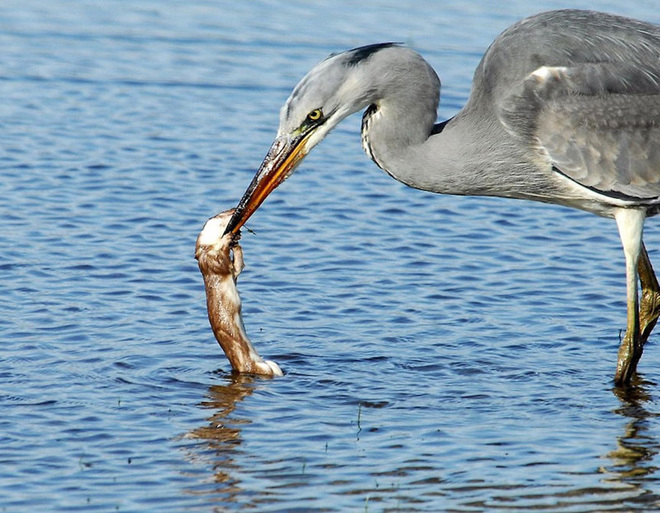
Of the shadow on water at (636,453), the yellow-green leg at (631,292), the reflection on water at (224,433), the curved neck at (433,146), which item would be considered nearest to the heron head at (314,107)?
the curved neck at (433,146)

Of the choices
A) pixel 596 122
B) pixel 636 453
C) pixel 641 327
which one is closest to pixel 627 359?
pixel 641 327

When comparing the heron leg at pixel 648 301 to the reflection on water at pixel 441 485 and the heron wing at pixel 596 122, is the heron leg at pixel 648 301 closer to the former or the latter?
the heron wing at pixel 596 122

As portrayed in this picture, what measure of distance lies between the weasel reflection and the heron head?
399 millimetres

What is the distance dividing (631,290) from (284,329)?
2200 millimetres

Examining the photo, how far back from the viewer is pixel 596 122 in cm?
757

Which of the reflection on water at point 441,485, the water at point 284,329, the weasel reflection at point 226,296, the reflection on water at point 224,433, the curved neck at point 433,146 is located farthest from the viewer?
the weasel reflection at point 226,296

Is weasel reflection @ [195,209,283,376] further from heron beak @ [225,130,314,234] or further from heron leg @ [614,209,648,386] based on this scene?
heron leg @ [614,209,648,386]

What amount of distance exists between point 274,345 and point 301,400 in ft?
3.00

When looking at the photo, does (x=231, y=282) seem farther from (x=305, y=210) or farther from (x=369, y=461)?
(x=305, y=210)

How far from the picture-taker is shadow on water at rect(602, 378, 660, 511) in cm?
644

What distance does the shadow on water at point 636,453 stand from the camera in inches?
254

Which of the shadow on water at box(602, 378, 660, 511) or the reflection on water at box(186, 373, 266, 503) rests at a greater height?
the shadow on water at box(602, 378, 660, 511)

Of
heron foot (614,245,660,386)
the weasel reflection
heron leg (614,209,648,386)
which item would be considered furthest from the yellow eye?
heron foot (614,245,660,386)

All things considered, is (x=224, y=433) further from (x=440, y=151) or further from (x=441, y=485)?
(x=440, y=151)
